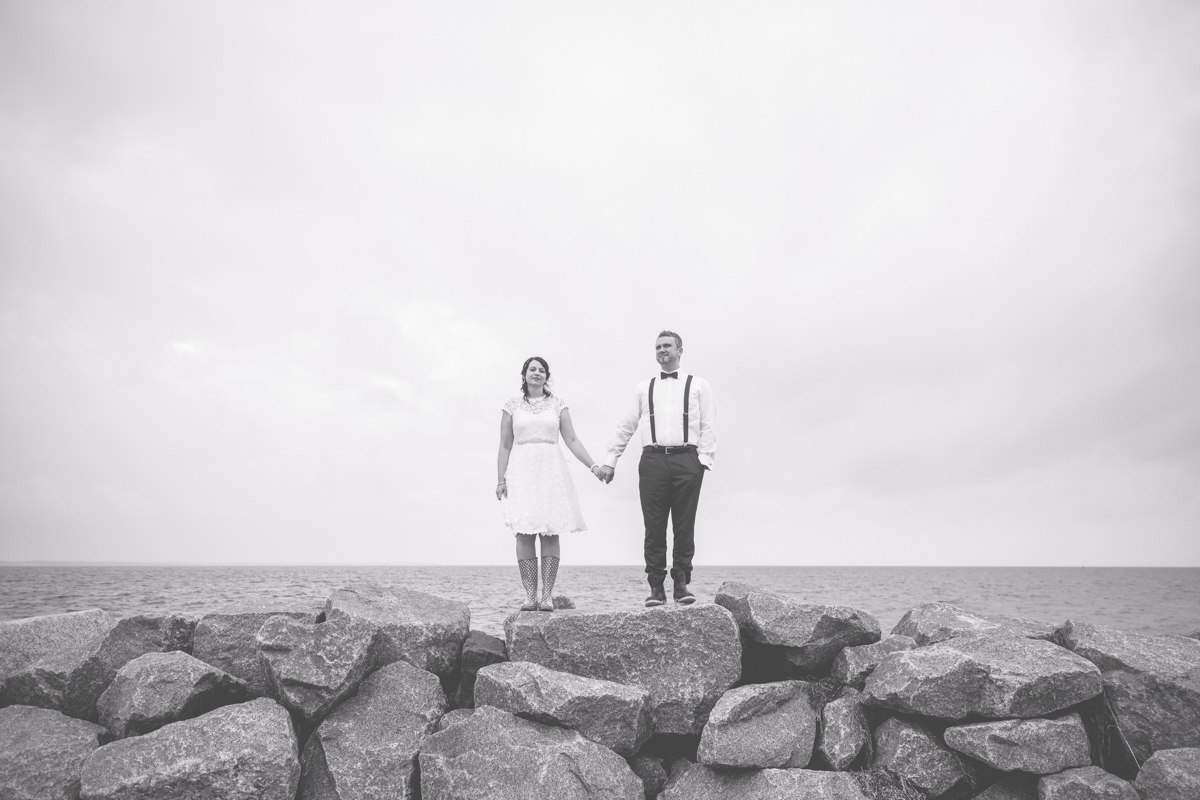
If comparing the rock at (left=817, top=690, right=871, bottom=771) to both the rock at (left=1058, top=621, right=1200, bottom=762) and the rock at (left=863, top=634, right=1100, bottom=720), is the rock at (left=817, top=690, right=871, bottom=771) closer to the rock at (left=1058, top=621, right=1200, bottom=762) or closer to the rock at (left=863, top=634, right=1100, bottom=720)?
the rock at (left=863, top=634, right=1100, bottom=720)

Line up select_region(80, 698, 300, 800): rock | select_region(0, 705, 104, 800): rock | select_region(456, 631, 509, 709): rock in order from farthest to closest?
select_region(456, 631, 509, 709): rock < select_region(0, 705, 104, 800): rock < select_region(80, 698, 300, 800): rock

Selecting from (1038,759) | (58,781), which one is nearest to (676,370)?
(1038,759)

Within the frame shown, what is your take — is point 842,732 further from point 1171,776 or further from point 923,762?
point 1171,776

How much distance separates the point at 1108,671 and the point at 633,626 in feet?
15.0

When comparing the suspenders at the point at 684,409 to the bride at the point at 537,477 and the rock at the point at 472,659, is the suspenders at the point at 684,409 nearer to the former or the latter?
the bride at the point at 537,477

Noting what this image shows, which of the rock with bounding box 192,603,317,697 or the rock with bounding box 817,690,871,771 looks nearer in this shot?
the rock with bounding box 817,690,871,771

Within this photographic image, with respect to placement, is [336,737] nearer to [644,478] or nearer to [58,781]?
[58,781]

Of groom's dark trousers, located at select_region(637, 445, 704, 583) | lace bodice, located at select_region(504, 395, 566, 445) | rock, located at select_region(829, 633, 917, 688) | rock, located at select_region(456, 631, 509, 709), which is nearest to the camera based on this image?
rock, located at select_region(829, 633, 917, 688)

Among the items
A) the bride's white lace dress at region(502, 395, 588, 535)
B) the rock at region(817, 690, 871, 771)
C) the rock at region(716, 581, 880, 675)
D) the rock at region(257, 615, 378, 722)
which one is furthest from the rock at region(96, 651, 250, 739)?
the rock at region(817, 690, 871, 771)

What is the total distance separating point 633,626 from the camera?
6812 millimetres

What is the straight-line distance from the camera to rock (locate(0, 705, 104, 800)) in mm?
5457

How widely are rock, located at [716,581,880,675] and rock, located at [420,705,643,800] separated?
A: 198cm

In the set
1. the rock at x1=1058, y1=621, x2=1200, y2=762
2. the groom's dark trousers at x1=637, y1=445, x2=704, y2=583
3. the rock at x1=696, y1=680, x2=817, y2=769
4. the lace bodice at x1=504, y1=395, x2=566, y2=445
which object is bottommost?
the rock at x1=696, y1=680, x2=817, y2=769

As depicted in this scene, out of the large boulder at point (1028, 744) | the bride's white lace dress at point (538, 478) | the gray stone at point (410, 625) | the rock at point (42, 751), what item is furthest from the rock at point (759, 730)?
the rock at point (42, 751)
